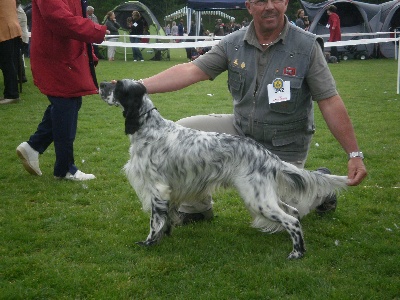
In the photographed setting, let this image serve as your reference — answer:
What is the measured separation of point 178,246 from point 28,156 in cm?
209

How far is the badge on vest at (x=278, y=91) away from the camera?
138 inches

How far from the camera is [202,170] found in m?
3.34

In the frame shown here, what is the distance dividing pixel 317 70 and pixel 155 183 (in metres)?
1.26

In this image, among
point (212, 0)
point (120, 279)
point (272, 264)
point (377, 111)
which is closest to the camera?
point (120, 279)

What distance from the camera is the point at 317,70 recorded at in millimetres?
3477

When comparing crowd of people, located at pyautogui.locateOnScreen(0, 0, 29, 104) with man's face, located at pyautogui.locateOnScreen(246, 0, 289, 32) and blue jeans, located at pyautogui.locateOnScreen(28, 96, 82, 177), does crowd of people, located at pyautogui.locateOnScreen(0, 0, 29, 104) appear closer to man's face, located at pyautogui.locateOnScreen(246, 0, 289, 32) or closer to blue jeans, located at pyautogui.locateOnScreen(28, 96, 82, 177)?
blue jeans, located at pyautogui.locateOnScreen(28, 96, 82, 177)

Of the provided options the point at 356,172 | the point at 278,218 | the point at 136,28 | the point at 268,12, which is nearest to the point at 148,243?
the point at 278,218

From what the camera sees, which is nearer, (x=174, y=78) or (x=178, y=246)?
(x=178, y=246)

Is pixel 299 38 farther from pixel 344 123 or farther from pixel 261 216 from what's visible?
pixel 261 216

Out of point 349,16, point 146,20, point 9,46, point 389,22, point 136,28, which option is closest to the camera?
point 9,46

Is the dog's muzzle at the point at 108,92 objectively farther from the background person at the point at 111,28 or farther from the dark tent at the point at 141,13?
the dark tent at the point at 141,13

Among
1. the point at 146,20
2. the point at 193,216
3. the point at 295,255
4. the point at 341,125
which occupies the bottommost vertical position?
the point at 146,20

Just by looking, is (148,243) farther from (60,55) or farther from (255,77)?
(60,55)

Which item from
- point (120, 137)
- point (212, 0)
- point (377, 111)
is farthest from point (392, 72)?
point (212, 0)
